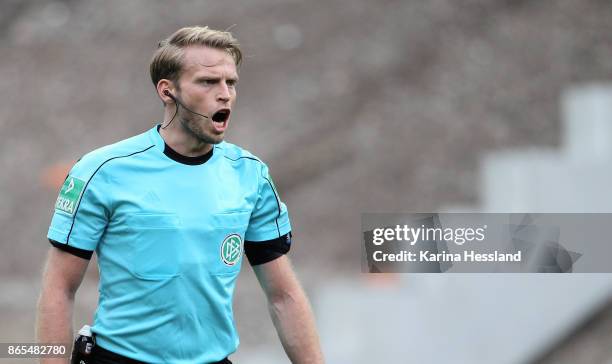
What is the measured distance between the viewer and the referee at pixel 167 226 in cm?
357

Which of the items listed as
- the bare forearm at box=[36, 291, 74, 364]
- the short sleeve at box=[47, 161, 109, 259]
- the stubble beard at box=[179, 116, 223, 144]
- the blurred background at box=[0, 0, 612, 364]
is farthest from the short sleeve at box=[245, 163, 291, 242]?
the blurred background at box=[0, 0, 612, 364]

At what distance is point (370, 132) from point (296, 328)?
9.75m

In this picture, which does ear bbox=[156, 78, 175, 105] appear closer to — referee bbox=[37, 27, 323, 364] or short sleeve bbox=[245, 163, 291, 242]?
referee bbox=[37, 27, 323, 364]

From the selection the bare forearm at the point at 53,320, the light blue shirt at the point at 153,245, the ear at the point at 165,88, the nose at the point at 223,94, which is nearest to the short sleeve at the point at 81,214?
the light blue shirt at the point at 153,245

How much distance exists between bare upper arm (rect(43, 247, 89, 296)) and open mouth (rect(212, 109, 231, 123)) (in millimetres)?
661

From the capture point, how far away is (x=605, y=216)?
8.91 m

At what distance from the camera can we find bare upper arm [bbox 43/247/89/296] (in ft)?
11.6

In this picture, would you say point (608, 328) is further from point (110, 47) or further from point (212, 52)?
point (110, 47)

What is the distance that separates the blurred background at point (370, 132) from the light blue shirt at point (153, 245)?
20.3ft

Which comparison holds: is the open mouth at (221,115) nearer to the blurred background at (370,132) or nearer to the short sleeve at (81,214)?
the short sleeve at (81,214)

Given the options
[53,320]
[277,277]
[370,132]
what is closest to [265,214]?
[277,277]

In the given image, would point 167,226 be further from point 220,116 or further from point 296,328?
point 296,328

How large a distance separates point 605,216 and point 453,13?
645 cm

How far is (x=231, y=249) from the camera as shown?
3736 millimetres
